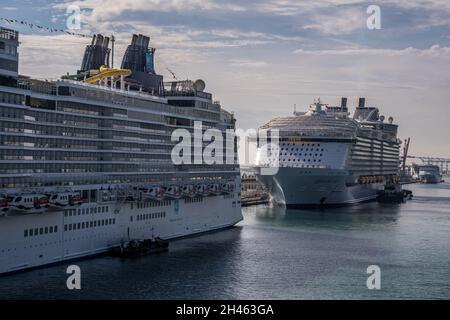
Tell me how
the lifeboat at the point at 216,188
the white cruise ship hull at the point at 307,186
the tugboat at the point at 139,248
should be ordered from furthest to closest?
1. the white cruise ship hull at the point at 307,186
2. the lifeboat at the point at 216,188
3. the tugboat at the point at 139,248

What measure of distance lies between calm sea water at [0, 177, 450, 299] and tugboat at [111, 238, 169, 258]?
3.29 feet

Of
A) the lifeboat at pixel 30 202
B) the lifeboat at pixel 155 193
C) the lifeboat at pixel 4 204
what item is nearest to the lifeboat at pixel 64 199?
the lifeboat at pixel 30 202

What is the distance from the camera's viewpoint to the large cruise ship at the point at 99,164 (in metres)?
42.2

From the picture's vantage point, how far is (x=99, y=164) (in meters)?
50.7

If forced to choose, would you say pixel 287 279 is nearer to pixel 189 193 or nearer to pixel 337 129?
pixel 189 193

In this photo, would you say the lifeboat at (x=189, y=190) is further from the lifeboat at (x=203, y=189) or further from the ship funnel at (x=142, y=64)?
the ship funnel at (x=142, y=64)

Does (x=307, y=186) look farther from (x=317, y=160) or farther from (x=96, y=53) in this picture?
(x=96, y=53)

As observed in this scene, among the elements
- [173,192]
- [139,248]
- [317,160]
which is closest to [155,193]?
[173,192]

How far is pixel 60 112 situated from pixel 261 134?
6231cm

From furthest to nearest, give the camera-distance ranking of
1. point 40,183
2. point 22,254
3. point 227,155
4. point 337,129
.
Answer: point 337,129, point 227,155, point 40,183, point 22,254

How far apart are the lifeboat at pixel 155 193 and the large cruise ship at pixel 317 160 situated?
38679 millimetres

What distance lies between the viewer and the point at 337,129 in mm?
→ 105750

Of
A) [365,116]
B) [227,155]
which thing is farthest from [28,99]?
[365,116]

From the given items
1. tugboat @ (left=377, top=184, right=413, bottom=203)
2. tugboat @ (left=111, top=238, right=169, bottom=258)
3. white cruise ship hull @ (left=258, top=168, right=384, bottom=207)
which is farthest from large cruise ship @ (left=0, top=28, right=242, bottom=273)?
tugboat @ (left=377, top=184, right=413, bottom=203)
